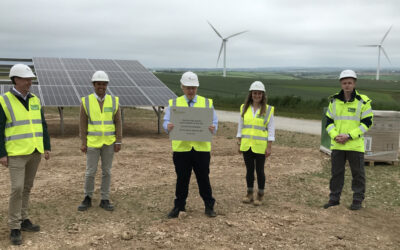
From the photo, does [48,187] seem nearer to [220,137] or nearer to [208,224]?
[208,224]

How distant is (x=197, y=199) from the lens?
600 cm

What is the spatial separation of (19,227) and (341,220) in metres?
4.14

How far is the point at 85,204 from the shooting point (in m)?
5.45

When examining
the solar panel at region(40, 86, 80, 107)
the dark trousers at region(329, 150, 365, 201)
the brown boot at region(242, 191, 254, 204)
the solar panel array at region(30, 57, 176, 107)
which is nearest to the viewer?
the dark trousers at region(329, 150, 365, 201)

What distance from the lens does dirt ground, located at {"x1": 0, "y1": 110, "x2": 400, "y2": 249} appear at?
4.38 metres

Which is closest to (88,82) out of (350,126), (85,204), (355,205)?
(85,204)

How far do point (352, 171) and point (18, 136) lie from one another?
466 centimetres

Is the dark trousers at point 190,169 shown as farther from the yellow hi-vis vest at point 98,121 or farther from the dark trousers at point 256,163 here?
the yellow hi-vis vest at point 98,121

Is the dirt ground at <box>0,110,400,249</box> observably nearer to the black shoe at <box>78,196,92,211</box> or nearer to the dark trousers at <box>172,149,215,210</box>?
the black shoe at <box>78,196,92,211</box>

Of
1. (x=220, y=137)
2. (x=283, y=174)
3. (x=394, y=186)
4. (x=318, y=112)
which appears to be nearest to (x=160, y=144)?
(x=220, y=137)

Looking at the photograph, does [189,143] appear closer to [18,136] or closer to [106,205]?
[106,205]

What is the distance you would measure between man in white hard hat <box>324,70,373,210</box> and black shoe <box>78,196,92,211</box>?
12.3 feet

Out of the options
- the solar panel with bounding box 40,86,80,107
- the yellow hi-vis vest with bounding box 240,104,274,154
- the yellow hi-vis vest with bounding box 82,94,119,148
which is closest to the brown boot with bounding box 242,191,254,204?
the yellow hi-vis vest with bounding box 240,104,274,154

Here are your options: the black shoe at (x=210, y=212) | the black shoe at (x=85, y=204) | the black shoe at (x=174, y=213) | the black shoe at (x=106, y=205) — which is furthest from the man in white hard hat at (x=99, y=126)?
the black shoe at (x=210, y=212)
